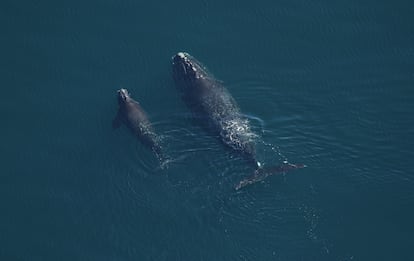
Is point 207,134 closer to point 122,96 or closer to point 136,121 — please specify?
point 136,121

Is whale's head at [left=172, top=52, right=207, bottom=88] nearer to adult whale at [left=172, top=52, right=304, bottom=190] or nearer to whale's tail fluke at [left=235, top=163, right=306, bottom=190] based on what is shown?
adult whale at [left=172, top=52, right=304, bottom=190]

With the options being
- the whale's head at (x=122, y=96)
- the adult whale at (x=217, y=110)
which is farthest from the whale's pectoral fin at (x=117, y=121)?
the adult whale at (x=217, y=110)

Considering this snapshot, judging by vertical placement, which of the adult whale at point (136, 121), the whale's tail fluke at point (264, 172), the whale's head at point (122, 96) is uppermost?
the whale's head at point (122, 96)

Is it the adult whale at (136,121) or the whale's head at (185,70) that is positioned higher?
the whale's head at (185,70)

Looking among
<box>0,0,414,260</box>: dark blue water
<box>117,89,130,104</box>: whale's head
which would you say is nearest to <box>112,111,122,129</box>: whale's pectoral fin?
<box>0,0,414,260</box>: dark blue water

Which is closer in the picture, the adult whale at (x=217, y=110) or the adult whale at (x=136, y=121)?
the adult whale at (x=217, y=110)

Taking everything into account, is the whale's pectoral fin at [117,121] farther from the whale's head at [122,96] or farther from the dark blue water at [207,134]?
the whale's head at [122,96]

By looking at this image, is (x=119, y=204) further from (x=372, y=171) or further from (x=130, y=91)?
(x=372, y=171)

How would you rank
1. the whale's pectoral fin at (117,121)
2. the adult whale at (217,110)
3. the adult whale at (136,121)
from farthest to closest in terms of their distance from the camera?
the whale's pectoral fin at (117,121) < the adult whale at (136,121) < the adult whale at (217,110)
